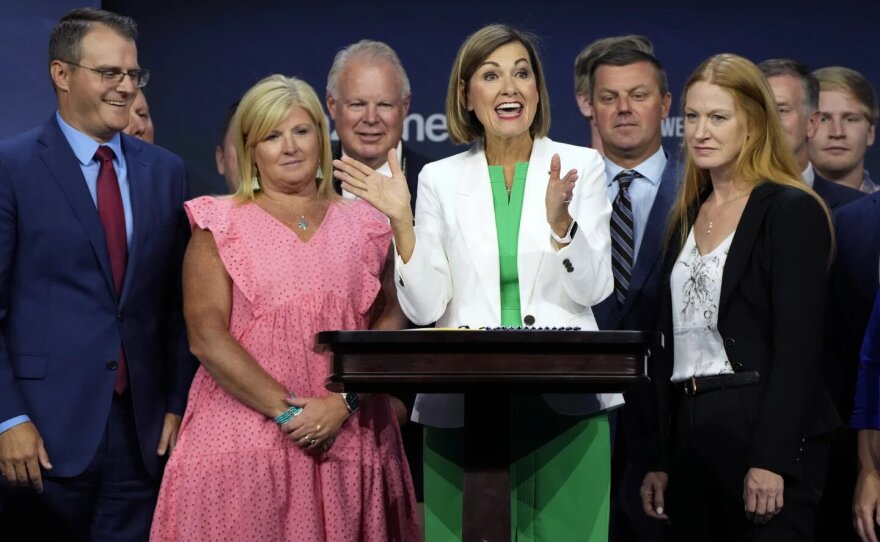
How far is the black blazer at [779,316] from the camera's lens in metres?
3.19

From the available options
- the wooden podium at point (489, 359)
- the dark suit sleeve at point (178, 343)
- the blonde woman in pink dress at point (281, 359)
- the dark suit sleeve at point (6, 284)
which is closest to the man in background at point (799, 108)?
the blonde woman in pink dress at point (281, 359)

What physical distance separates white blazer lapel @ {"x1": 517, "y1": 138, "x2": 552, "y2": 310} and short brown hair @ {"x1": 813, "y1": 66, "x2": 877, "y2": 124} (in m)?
2.56

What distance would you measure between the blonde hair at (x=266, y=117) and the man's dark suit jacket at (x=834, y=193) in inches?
75.7

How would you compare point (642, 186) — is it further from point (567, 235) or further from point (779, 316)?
point (567, 235)

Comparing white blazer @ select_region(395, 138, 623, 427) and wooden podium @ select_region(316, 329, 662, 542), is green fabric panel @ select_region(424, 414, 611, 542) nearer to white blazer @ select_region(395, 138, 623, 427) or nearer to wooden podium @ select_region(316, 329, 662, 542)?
white blazer @ select_region(395, 138, 623, 427)

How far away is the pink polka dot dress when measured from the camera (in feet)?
11.6

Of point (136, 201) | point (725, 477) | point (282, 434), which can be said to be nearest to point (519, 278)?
point (725, 477)

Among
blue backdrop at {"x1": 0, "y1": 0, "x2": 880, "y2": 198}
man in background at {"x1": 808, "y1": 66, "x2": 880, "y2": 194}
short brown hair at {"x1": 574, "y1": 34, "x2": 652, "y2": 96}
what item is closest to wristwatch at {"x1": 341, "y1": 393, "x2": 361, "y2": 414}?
short brown hair at {"x1": 574, "y1": 34, "x2": 652, "y2": 96}

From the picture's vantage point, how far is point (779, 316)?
324 centimetres

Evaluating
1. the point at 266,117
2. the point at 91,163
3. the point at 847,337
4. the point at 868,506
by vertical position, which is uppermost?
the point at 266,117

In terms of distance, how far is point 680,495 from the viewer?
11.3 feet

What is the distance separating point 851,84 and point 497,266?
280 cm

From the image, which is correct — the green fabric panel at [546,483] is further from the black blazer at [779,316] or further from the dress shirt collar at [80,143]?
the dress shirt collar at [80,143]

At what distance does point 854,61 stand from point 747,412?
2843mm
